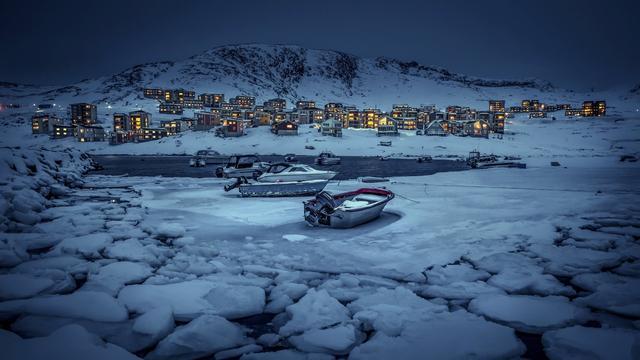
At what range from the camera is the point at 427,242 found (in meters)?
10.9

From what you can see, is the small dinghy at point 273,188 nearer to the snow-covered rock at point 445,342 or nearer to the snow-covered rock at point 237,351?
the snow-covered rock at point 445,342

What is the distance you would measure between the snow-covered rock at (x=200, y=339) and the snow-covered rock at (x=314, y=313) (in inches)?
29.1

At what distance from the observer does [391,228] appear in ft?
42.1

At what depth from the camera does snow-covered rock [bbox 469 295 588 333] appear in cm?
590

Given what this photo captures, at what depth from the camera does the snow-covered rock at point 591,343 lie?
492 centimetres

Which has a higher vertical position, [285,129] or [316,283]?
[285,129]

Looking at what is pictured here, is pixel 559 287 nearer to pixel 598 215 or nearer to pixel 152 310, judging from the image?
pixel 152 310

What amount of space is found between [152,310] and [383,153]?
86201mm

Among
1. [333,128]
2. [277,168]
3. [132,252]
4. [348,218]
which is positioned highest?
[333,128]

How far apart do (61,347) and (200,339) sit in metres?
1.68

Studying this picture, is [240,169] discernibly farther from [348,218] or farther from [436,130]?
[436,130]

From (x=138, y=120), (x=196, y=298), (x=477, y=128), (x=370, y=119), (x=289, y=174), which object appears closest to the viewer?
(x=196, y=298)

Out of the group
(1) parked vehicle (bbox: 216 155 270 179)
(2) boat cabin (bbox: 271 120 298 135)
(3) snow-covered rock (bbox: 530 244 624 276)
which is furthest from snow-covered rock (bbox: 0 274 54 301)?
(2) boat cabin (bbox: 271 120 298 135)

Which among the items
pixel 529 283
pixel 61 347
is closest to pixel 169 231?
pixel 61 347
